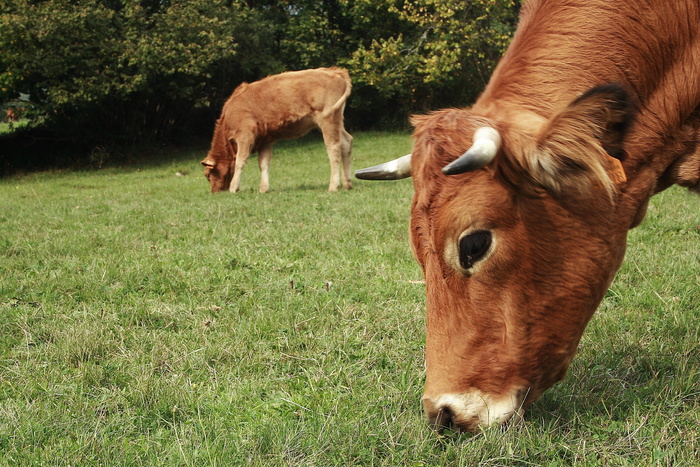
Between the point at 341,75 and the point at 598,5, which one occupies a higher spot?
the point at 598,5

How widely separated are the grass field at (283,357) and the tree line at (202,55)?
1422 cm

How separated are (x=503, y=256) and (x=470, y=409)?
2.00ft

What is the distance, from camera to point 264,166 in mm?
13414

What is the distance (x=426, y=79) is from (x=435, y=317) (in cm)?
2336

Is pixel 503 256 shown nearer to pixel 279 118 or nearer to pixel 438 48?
pixel 279 118

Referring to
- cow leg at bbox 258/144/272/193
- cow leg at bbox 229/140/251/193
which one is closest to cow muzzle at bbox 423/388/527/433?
cow leg at bbox 258/144/272/193

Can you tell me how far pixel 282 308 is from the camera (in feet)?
14.9

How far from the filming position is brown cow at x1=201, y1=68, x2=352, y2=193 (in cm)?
1316

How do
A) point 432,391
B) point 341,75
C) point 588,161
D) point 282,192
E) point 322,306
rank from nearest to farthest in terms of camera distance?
point 588,161, point 432,391, point 322,306, point 282,192, point 341,75

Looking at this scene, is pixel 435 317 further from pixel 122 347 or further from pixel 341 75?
pixel 341 75

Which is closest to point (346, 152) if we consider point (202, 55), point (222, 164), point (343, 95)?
point (343, 95)

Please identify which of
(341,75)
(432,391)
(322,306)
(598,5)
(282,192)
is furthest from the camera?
(341,75)

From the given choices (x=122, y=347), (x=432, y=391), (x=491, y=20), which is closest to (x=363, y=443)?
(x=432, y=391)

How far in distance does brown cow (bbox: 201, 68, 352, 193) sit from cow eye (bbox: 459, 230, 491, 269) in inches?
410
